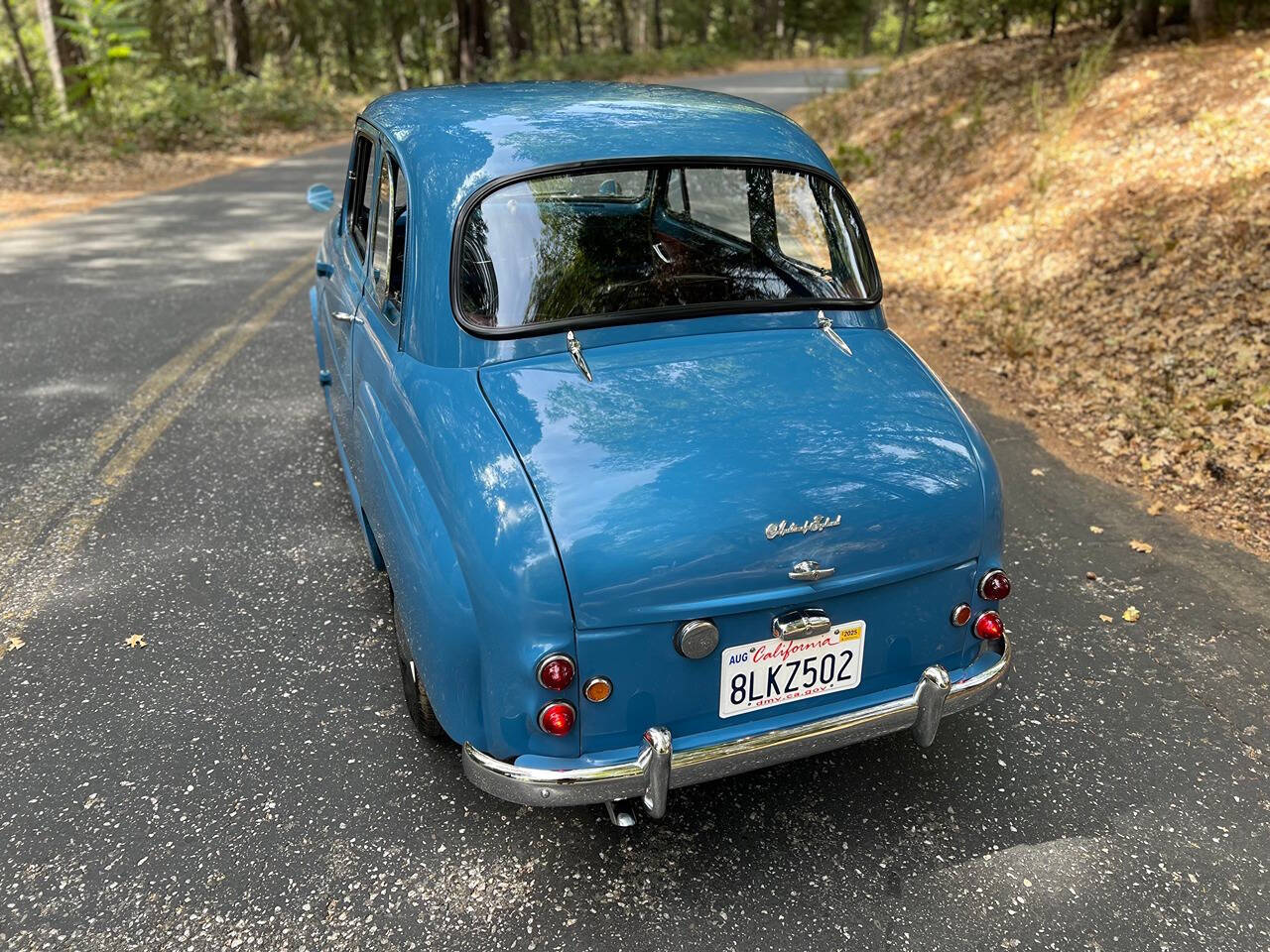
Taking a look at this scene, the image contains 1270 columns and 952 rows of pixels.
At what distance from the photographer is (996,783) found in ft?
10.2

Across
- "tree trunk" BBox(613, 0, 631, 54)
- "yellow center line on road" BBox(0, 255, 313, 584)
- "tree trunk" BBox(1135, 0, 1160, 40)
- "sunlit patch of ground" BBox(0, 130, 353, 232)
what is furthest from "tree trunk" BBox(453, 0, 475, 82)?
"yellow center line on road" BBox(0, 255, 313, 584)

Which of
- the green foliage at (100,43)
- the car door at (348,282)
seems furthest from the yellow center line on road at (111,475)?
the green foliage at (100,43)


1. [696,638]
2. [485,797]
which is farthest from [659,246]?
[485,797]

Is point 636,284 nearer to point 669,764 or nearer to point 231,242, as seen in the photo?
point 669,764

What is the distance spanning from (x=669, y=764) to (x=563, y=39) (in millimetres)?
55454

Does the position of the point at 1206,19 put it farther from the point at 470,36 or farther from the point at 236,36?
the point at 236,36

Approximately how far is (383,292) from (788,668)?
2.02 metres

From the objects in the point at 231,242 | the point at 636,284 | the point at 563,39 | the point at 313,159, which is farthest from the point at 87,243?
the point at 563,39

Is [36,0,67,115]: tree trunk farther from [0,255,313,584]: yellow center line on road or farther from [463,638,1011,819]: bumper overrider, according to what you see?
[463,638,1011,819]: bumper overrider

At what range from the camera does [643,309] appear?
321 cm

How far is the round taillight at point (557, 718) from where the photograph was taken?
2453 mm

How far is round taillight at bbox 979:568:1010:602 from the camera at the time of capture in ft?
9.16

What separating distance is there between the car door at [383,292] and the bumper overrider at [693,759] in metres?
1.34

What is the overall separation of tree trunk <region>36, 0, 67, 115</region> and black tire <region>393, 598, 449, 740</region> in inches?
720
